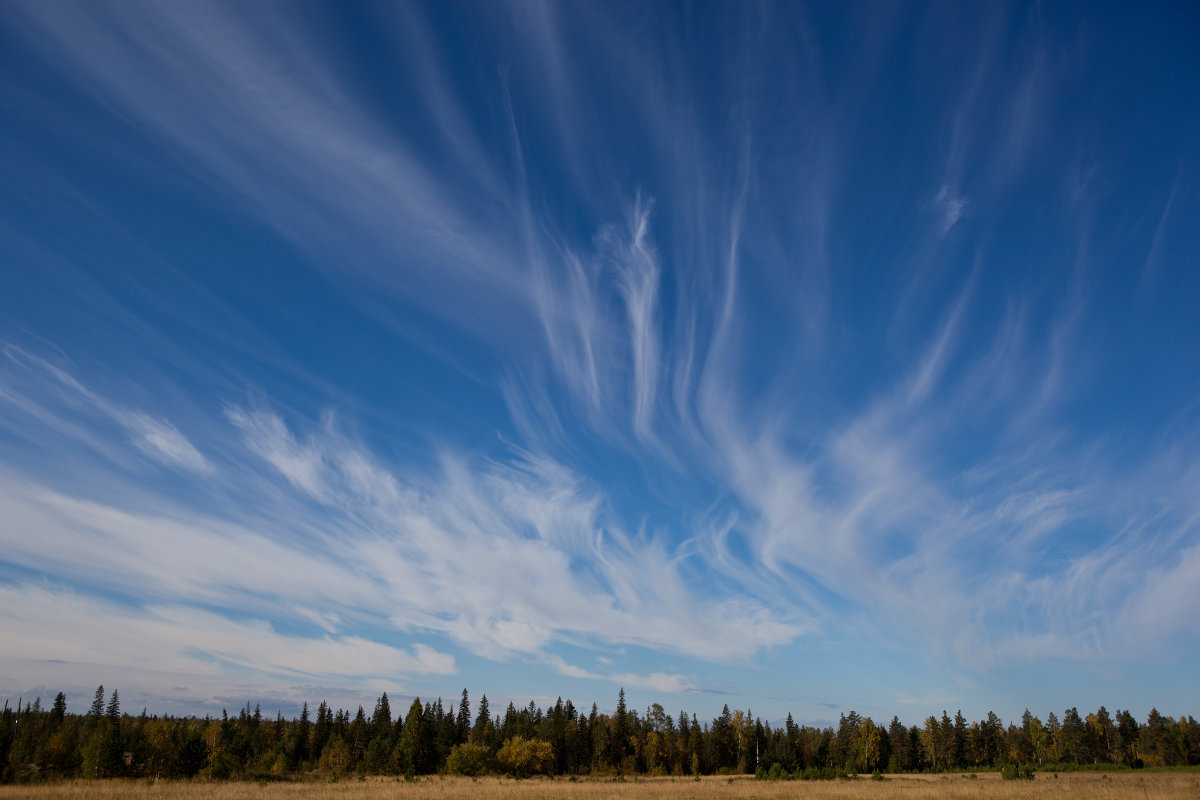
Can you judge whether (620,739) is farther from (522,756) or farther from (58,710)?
(58,710)

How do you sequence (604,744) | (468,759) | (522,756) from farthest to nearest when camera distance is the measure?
(604,744), (522,756), (468,759)

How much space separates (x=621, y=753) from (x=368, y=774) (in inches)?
1925

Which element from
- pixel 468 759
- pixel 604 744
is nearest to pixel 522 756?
pixel 468 759

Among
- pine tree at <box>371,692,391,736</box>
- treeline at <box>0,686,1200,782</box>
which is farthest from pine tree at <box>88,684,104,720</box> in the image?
pine tree at <box>371,692,391,736</box>

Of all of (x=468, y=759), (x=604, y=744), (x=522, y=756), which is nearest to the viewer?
(x=468, y=759)

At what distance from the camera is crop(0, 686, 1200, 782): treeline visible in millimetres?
83688

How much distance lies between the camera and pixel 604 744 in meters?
108

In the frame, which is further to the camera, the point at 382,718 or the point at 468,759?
the point at 382,718

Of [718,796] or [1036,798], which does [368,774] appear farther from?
[1036,798]

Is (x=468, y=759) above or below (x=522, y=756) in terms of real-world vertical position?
above

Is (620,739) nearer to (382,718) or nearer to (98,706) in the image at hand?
(382,718)

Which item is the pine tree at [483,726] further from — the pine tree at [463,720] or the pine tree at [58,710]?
the pine tree at [58,710]

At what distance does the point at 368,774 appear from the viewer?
8300 cm

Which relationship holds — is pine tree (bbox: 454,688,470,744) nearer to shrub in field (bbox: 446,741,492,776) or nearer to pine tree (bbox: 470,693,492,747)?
pine tree (bbox: 470,693,492,747)
